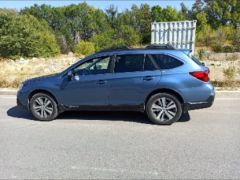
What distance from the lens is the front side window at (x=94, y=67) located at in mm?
6754

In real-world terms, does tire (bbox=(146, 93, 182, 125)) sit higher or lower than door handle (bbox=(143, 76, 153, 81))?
lower

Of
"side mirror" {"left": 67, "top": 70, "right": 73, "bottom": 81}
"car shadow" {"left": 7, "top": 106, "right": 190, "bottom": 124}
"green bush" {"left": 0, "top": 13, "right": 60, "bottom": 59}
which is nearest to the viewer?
"side mirror" {"left": 67, "top": 70, "right": 73, "bottom": 81}

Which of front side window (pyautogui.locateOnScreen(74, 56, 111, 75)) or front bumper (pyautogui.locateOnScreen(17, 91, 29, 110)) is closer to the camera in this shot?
front side window (pyautogui.locateOnScreen(74, 56, 111, 75))

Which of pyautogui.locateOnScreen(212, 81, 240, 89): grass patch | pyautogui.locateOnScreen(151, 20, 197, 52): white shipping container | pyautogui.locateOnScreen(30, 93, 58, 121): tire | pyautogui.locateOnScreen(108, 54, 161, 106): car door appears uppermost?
pyautogui.locateOnScreen(151, 20, 197, 52): white shipping container

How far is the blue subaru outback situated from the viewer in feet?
20.7

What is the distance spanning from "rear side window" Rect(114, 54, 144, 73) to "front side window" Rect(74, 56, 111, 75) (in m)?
0.25

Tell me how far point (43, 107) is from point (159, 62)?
9.03 ft

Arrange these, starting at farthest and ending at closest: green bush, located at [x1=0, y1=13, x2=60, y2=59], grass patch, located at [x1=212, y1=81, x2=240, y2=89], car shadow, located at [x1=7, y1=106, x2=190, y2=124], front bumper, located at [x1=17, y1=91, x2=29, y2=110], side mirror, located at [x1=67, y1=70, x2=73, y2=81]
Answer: green bush, located at [x1=0, y1=13, x2=60, y2=59] < grass patch, located at [x1=212, y1=81, x2=240, y2=89] < front bumper, located at [x1=17, y1=91, x2=29, y2=110] < car shadow, located at [x1=7, y1=106, x2=190, y2=124] < side mirror, located at [x1=67, y1=70, x2=73, y2=81]

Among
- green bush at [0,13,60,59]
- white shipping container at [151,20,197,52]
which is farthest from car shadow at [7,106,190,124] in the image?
green bush at [0,13,60,59]

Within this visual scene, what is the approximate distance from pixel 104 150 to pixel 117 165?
640 millimetres

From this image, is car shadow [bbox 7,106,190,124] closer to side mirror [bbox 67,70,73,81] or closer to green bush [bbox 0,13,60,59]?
side mirror [bbox 67,70,73,81]

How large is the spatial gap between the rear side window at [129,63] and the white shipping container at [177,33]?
10.1 m

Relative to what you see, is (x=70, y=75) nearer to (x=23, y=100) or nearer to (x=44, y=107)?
(x=44, y=107)

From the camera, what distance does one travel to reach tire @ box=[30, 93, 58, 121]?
276 inches
